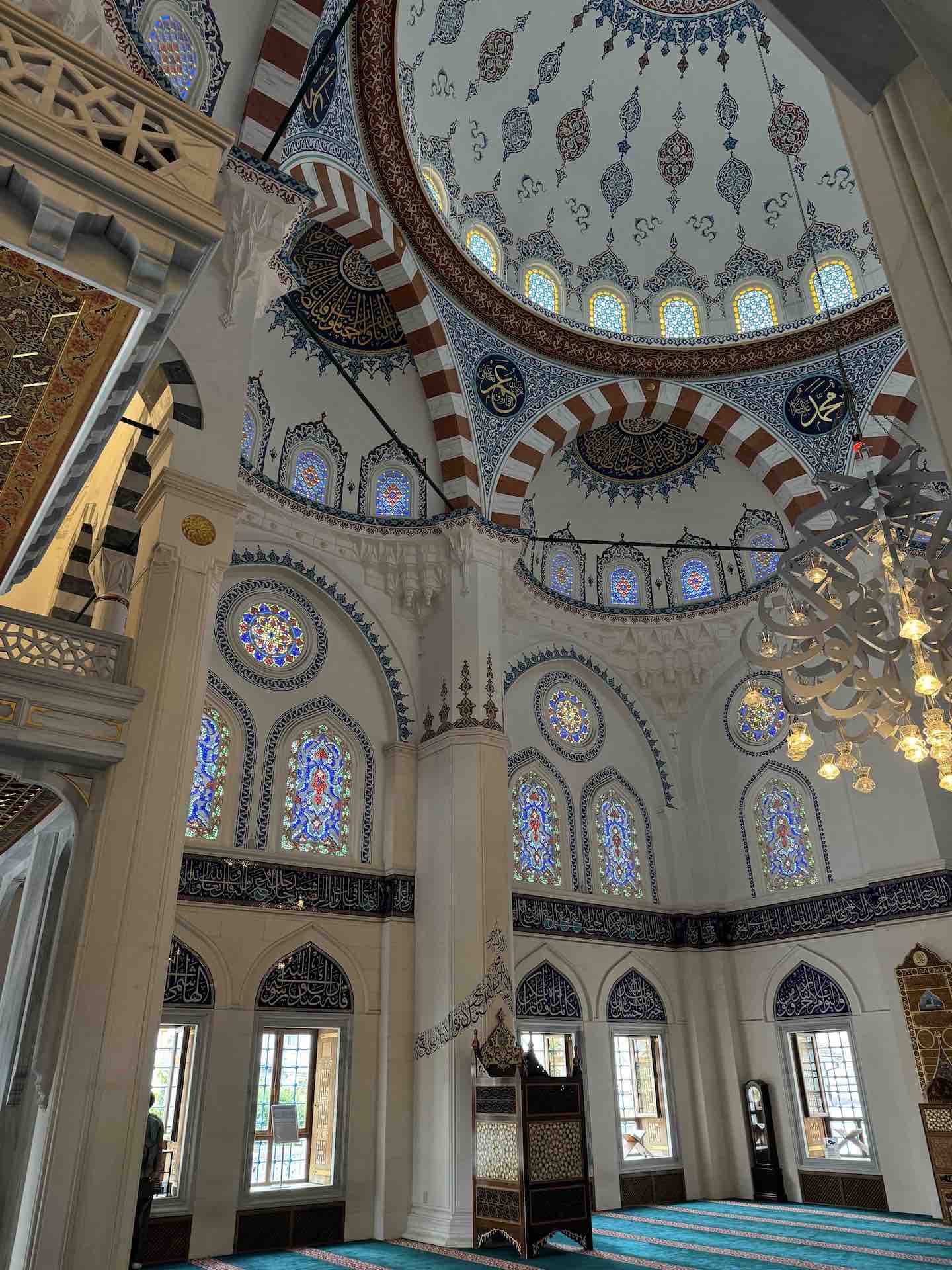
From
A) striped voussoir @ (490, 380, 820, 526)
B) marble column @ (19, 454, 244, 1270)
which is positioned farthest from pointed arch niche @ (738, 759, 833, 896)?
marble column @ (19, 454, 244, 1270)

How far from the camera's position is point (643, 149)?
Result: 1012 cm

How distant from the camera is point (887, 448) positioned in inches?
340

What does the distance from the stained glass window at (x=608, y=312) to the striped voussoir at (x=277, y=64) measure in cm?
465

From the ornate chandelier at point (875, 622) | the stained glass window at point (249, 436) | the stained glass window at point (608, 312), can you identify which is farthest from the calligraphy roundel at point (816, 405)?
the stained glass window at point (249, 436)

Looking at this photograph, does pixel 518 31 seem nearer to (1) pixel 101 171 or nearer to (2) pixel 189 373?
(2) pixel 189 373

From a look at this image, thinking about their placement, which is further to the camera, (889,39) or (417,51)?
(417,51)

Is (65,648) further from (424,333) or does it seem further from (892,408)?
(892,408)

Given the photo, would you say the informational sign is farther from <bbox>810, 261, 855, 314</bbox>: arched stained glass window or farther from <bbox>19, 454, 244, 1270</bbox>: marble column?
<bbox>810, 261, 855, 314</bbox>: arched stained glass window

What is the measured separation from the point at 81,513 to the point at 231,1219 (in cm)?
469

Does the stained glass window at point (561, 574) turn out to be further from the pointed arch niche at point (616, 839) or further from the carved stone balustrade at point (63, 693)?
the carved stone balustrade at point (63, 693)

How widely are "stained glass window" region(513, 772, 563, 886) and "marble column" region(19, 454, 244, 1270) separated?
4702mm

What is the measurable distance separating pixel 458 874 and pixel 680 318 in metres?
6.77

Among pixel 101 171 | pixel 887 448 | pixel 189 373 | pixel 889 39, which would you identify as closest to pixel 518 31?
pixel 887 448

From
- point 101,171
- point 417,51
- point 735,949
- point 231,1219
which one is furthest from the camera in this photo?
point 735,949
